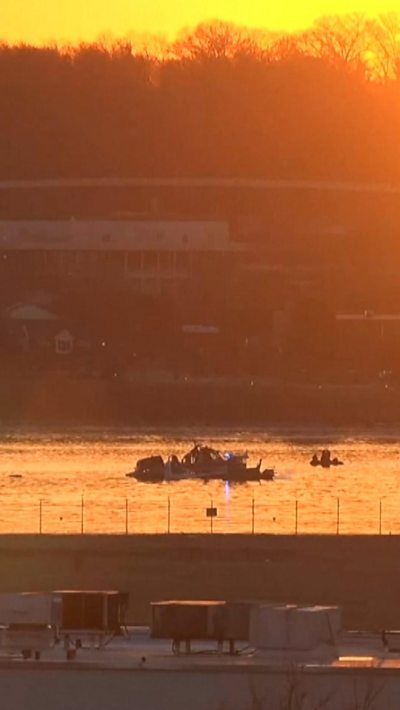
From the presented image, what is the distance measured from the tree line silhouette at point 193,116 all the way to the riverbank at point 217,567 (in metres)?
36.2

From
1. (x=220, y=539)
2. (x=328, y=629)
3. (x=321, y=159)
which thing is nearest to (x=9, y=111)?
(x=321, y=159)

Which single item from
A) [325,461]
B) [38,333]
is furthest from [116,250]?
[325,461]

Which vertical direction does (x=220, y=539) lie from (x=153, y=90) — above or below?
below

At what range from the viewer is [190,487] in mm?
26328

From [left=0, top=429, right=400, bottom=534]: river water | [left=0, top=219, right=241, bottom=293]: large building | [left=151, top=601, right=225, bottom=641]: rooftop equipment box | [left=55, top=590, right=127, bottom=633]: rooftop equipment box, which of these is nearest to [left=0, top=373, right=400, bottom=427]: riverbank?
[left=0, top=429, right=400, bottom=534]: river water

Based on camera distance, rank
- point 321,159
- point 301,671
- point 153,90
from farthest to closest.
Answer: point 153,90 < point 321,159 < point 301,671

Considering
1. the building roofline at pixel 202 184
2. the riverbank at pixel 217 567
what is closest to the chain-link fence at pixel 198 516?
the riverbank at pixel 217 567

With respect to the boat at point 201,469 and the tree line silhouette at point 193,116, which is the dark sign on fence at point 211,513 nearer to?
the boat at point 201,469

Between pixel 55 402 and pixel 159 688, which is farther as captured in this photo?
pixel 55 402

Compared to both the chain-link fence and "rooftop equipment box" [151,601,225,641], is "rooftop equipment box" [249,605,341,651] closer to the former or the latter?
"rooftop equipment box" [151,601,225,641]

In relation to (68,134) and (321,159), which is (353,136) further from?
(68,134)

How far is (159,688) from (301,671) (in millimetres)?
555

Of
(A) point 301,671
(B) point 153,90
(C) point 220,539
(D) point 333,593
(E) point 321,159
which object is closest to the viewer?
(A) point 301,671

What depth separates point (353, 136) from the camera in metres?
56.5
